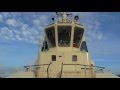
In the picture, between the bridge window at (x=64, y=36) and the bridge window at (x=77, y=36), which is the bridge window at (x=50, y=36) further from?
the bridge window at (x=77, y=36)

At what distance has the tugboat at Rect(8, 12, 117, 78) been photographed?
406cm

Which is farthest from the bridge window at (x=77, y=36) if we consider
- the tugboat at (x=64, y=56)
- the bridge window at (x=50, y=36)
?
the bridge window at (x=50, y=36)

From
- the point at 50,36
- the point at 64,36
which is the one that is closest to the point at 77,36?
the point at 64,36

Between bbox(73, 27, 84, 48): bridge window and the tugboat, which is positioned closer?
the tugboat

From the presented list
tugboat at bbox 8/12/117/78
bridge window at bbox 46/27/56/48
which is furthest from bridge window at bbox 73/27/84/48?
bridge window at bbox 46/27/56/48

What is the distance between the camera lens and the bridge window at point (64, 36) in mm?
4434

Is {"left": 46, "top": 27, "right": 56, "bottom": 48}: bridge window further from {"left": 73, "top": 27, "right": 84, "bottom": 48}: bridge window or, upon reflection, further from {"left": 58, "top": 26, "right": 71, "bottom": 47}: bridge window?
{"left": 73, "top": 27, "right": 84, "bottom": 48}: bridge window

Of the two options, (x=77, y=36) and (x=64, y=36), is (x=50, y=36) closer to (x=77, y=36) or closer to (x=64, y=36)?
(x=64, y=36)

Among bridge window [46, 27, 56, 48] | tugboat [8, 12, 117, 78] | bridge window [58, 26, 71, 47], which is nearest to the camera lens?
tugboat [8, 12, 117, 78]

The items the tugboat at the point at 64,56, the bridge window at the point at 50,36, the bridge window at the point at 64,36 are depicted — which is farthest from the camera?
the bridge window at the point at 50,36

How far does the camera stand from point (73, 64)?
13.9ft
